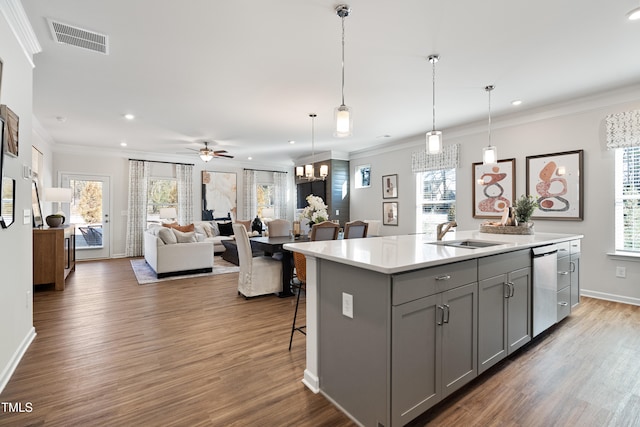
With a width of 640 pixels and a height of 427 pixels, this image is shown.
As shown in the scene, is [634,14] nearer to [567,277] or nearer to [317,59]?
[567,277]

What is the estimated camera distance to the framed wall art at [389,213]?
6.86m

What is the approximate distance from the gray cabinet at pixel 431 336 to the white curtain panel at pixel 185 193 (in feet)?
25.5

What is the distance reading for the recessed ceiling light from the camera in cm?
228

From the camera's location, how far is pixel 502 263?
2.24 metres

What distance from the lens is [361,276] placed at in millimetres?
1676

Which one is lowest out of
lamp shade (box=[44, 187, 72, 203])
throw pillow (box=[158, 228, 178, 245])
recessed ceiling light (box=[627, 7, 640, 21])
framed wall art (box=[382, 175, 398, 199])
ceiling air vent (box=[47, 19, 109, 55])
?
throw pillow (box=[158, 228, 178, 245])

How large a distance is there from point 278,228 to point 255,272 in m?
1.01

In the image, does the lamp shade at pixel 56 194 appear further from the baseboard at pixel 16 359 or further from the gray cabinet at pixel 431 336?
the gray cabinet at pixel 431 336

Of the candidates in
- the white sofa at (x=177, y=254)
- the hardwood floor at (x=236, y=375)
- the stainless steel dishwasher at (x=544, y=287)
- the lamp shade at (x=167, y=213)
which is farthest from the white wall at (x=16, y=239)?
the lamp shade at (x=167, y=213)

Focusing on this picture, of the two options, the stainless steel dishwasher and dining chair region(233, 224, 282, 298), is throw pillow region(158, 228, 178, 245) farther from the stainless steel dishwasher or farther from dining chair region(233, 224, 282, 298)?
the stainless steel dishwasher

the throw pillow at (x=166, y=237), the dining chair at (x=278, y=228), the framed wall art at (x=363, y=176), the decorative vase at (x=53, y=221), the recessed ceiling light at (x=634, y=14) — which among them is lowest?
the throw pillow at (x=166, y=237)

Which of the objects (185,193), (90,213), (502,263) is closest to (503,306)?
(502,263)

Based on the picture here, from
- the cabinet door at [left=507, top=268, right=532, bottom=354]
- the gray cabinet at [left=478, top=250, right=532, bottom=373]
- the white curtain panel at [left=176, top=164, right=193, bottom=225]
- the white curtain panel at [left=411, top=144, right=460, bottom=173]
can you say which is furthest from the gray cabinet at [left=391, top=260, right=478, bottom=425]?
the white curtain panel at [left=176, top=164, right=193, bottom=225]

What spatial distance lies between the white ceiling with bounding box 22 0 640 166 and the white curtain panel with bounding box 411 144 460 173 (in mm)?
668
